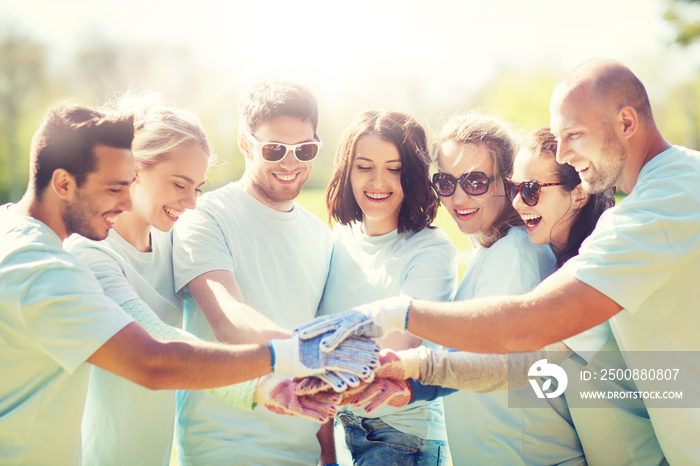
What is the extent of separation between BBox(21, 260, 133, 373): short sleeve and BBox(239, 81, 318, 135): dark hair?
6.95 feet

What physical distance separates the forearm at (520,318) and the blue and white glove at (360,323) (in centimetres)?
13

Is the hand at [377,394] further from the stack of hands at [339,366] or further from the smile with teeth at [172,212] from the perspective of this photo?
the smile with teeth at [172,212]

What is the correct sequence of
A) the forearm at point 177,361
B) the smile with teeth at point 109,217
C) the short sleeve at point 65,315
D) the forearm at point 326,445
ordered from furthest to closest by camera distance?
1. the forearm at point 326,445
2. the smile with teeth at point 109,217
3. the forearm at point 177,361
4. the short sleeve at point 65,315

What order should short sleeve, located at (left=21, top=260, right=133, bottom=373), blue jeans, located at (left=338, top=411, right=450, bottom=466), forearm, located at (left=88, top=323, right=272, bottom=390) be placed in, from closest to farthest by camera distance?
1. short sleeve, located at (left=21, top=260, right=133, bottom=373)
2. forearm, located at (left=88, top=323, right=272, bottom=390)
3. blue jeans, located at (left=338, top=411, right=450, bottom=466)

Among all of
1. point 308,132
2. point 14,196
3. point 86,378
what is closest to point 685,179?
point 308,132

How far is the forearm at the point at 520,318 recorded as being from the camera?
3.60m

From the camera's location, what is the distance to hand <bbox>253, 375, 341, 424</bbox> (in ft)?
12.8

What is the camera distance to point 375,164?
4801 millimetres

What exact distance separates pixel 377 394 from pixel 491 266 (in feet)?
3.77

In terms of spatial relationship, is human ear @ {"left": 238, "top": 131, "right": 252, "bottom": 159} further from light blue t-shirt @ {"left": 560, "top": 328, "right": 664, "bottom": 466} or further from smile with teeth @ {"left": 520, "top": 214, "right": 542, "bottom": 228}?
light blue t-shirt @ {"left": 560, "top": 328, "right": 664, "bottom": 466}

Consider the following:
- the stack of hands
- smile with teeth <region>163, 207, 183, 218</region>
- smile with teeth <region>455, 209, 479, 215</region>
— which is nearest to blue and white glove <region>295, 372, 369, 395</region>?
the stack of hands

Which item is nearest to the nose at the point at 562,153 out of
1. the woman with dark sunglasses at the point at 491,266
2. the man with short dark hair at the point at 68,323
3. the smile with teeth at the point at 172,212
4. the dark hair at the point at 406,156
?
the woman with dark sunglasses at the point at 491,266

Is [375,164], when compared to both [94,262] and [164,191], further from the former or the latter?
[94,262]

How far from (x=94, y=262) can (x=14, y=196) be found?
2036 inches
